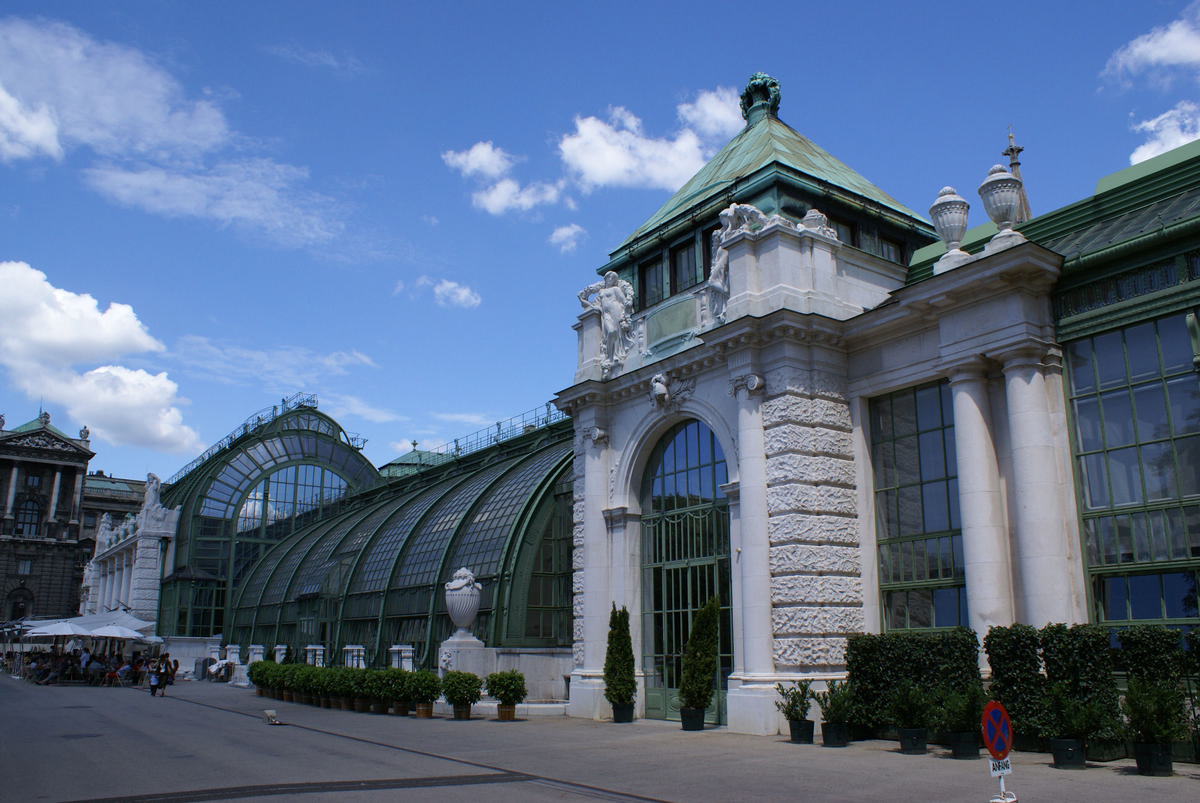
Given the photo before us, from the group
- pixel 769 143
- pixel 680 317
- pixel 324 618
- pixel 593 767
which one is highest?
pixel 769 143

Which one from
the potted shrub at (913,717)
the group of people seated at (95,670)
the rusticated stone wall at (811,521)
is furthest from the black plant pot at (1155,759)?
the group of people seated at (95,670)

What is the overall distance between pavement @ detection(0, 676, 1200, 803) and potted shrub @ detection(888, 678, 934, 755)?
0.79ft

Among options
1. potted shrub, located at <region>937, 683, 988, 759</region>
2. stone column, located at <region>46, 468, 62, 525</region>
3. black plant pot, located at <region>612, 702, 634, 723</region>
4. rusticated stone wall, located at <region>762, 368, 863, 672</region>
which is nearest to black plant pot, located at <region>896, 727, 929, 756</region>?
potted shrub, located at <region>937, 683, 988, 759</region>

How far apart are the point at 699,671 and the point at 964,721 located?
271 inches

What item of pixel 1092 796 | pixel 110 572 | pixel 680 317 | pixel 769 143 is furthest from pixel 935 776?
pixel 110 572

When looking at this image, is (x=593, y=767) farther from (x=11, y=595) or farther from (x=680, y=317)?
(x=11, y=595)

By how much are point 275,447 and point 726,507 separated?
44.6 meters

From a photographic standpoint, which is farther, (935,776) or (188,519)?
(188,519)

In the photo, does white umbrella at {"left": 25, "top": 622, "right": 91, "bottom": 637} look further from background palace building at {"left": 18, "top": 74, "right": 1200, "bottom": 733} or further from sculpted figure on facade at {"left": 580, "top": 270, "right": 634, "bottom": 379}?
sculpted figure on facade at {"left": 580, "top": 270, "right": 634, "bottom": 379}

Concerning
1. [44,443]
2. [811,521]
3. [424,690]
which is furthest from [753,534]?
[44,443]

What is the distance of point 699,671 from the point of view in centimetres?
2073

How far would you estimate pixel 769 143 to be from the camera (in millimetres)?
25516

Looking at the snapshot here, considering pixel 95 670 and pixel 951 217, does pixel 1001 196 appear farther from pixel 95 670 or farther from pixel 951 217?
pixel 95 670

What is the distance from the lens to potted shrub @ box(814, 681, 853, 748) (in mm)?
17141
